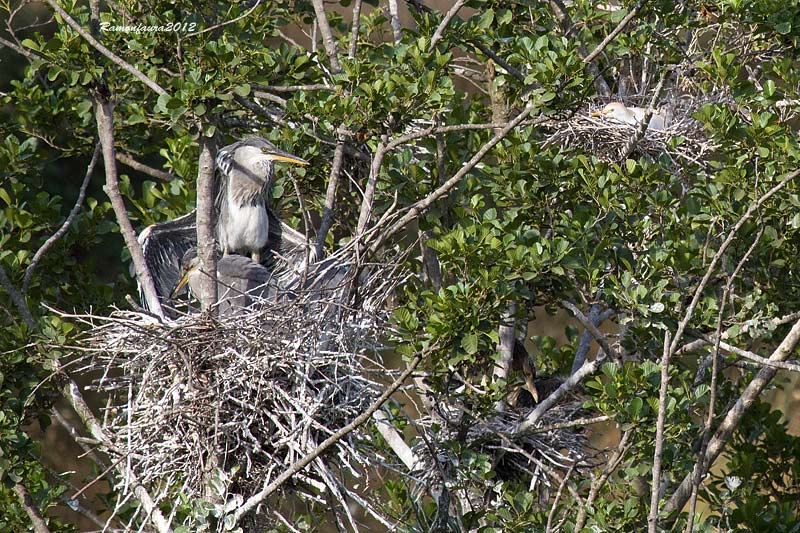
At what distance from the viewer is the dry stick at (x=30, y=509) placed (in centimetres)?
412

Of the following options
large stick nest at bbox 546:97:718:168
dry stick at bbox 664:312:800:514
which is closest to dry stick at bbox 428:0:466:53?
large stick nest at bbox 546:97:718:168

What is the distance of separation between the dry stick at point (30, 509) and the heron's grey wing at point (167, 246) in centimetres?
86

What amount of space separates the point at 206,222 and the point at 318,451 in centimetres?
94

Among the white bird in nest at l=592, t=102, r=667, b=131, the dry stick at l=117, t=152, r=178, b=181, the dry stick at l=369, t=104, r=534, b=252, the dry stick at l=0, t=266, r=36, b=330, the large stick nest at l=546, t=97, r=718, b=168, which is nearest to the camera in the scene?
the dry stick at l=369, t=104, r=534, b=252

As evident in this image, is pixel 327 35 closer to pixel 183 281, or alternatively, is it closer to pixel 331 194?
pixel 331 194

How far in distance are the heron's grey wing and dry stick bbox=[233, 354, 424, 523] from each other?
131cm

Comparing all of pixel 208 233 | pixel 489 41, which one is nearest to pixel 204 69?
pixel 208 233

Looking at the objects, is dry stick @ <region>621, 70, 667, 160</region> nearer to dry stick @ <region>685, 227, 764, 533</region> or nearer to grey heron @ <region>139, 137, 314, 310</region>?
dry stick @ <region>685, 227, 764, 533</region>

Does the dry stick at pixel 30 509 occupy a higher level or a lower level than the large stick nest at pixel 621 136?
lower

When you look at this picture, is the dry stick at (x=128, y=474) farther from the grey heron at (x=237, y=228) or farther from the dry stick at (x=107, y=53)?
the dry stick at (x=107, y=53)

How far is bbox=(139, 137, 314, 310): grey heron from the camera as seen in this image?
14.1 ft

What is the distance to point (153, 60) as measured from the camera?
372 centimetres

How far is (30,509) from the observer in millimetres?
4152

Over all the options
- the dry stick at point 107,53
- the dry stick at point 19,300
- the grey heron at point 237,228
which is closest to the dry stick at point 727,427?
the grey heron at point 237,228
